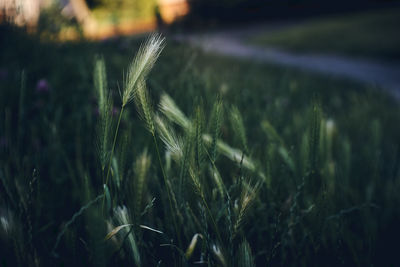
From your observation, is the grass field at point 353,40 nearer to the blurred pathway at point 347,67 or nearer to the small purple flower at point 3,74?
the blurred pathway at point 347,67

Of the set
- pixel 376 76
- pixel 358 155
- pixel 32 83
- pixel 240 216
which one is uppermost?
pixel 32 83

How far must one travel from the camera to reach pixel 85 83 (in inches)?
42.5

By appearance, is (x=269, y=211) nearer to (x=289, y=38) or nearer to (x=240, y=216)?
(x=240, y=216)

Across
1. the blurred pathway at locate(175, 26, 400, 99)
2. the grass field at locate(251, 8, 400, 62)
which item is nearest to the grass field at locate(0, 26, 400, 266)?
the blurred pathway at locate(175, 26, 400, 99)

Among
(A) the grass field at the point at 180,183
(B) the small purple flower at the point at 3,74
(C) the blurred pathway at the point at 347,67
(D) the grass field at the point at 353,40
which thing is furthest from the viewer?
(D) the grass field at the point at 353,40

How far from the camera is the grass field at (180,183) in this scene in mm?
382

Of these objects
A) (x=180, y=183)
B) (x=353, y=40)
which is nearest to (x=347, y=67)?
(x=353, y=40)

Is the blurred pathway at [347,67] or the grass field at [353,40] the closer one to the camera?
the blurred pathway at [347,67]

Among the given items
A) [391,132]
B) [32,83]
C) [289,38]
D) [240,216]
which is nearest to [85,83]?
[32,83]

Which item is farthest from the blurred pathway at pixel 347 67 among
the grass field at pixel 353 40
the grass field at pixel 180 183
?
the grass field at pixel 180 183

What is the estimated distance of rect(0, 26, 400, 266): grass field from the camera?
15.0 inches

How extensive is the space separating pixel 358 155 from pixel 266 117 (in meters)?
0.40

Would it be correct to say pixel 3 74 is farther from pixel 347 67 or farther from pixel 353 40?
pixel 353 40

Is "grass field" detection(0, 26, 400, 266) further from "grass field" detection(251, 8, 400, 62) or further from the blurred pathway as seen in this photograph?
"grass field" detection(251, 8, 400, 62)
